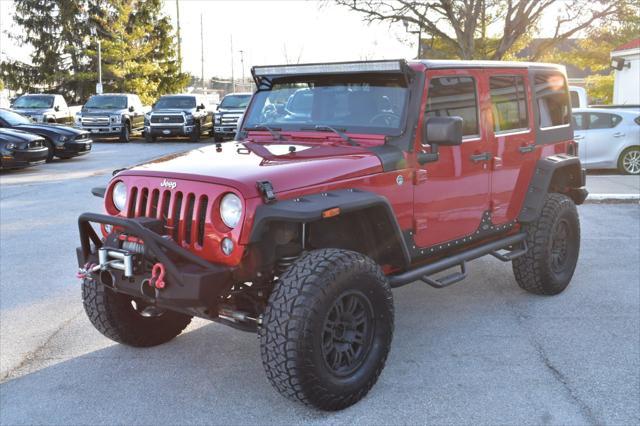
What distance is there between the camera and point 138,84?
44906mm

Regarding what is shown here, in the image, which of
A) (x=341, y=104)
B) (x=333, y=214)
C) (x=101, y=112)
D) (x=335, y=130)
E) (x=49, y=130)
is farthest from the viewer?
Result: (x=101, y=112)

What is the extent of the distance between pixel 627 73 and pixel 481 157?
26.4 m

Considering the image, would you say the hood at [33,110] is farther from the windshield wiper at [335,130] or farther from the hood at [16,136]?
the windshield wiper at [335,130]

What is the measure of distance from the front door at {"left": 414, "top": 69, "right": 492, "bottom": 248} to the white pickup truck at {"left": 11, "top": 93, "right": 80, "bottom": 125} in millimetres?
21473

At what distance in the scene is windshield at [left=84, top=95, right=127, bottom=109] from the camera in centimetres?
2602

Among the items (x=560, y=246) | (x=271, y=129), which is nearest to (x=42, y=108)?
(x=271, y=129)

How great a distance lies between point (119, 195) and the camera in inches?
166

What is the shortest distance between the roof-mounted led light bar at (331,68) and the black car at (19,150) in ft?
39.0

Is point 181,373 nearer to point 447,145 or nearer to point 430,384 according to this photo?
point 430,384

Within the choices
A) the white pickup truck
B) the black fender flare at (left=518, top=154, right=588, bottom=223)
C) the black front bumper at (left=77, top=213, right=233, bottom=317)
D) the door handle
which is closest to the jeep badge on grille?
the black front bumper at (left=77, top=213, right=233, bottom=317)

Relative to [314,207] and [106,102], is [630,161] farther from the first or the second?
[106,102]

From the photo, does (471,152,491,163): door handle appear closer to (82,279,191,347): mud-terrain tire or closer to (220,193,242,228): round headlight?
(220,193,242,228): round headlight

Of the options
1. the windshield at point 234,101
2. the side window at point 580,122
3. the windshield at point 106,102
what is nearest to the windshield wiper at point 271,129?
the side window at point 580,122

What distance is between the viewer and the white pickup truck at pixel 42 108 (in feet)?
77.5
